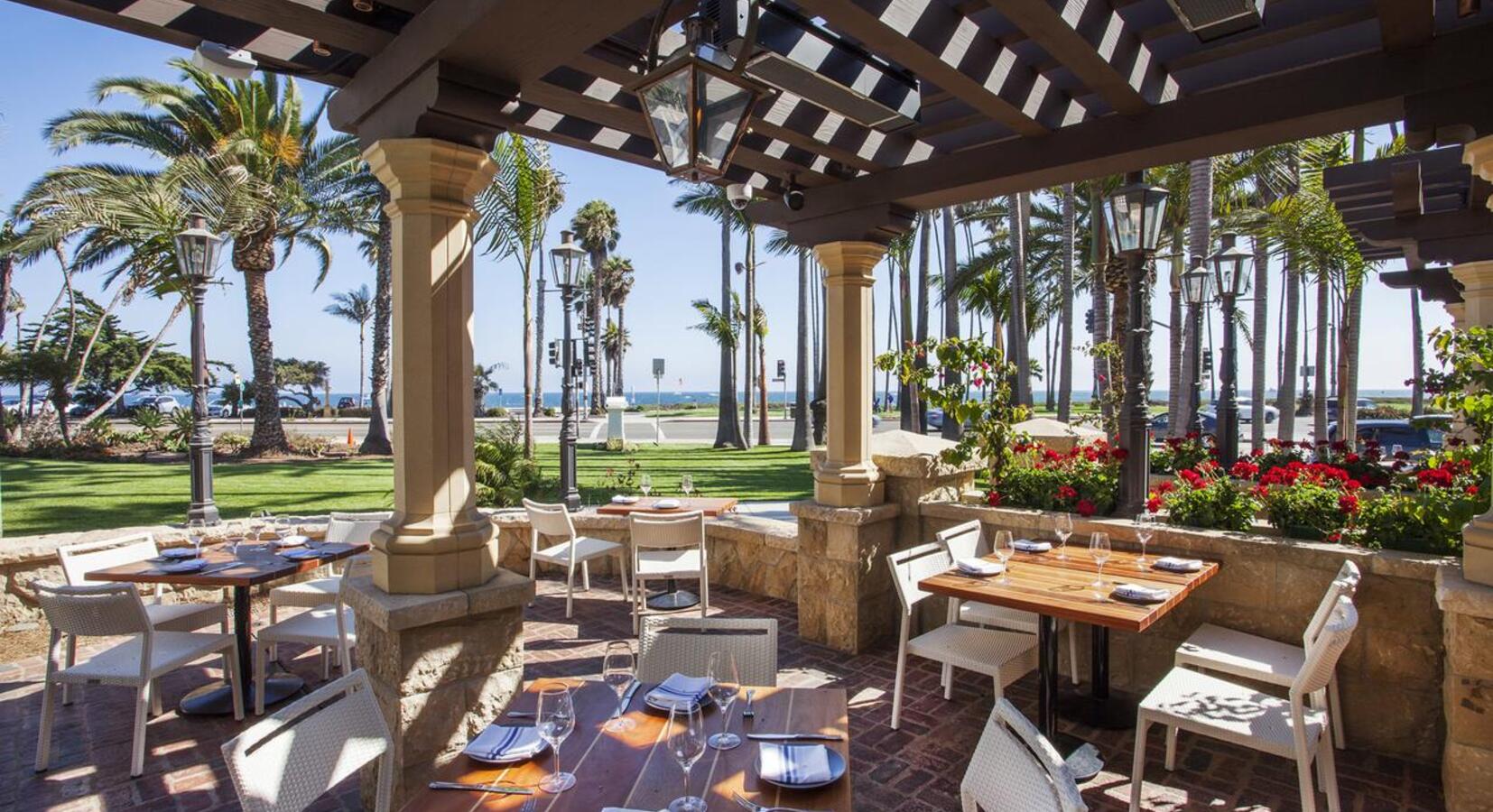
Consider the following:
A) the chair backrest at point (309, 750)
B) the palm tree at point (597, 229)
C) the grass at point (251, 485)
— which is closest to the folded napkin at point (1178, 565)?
the chair backrest at point (309, 750)

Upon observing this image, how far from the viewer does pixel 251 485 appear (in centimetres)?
1115

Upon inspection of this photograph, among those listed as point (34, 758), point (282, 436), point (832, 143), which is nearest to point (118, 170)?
point (282, 436)

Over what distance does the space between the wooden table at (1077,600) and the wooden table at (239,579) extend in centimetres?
345

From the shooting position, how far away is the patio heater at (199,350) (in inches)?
255

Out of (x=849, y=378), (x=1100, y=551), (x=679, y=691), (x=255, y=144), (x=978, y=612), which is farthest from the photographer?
(x=255, y=144)

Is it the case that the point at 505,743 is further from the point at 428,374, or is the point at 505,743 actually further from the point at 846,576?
the point at 846,576

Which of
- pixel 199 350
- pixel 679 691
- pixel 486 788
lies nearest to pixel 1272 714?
pixel 679 691

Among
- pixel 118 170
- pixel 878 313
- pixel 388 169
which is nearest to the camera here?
pixel 388 169

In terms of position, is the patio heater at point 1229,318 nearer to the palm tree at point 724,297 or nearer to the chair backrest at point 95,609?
the chair backrest at point 95,609

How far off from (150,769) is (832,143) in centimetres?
475

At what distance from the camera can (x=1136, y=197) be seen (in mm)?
4438

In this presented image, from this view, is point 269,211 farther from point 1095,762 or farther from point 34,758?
point 1095,762

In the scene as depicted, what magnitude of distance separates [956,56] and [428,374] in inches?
106

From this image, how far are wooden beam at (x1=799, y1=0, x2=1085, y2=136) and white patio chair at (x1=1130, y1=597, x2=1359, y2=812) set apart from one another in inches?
105
